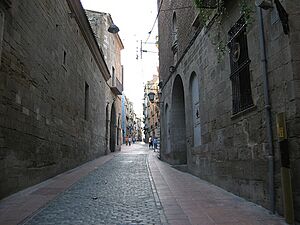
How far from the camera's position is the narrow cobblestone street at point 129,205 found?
166 inches

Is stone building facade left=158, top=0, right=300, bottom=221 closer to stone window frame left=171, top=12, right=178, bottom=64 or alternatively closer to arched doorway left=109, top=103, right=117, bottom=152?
stone window frame left=171, top=12, right=178, bottom=64

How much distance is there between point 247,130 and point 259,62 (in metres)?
1.28

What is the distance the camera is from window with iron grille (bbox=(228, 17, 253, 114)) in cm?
562

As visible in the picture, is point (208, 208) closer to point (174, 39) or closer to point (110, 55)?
point (174, 39)

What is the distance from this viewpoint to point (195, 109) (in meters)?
9.62

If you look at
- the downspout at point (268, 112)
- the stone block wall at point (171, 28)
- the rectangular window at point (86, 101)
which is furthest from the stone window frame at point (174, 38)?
the downspout at point (268, 112)

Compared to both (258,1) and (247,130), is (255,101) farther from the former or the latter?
(258,1)

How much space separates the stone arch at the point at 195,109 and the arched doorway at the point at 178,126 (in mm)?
2677

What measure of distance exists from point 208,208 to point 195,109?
5042 millimetres

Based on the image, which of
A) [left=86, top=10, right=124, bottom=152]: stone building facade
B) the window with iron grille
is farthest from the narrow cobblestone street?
[left=86, top=10, right=124, bottom=152]: stone building facade

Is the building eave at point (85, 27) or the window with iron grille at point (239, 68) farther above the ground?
the building eave at point (85, 27)

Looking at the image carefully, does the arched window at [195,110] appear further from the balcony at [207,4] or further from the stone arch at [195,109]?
the balcony at [207,4]

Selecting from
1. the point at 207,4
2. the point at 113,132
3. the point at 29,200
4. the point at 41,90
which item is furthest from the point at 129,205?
the point at 113,132

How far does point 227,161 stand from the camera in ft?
21.1
